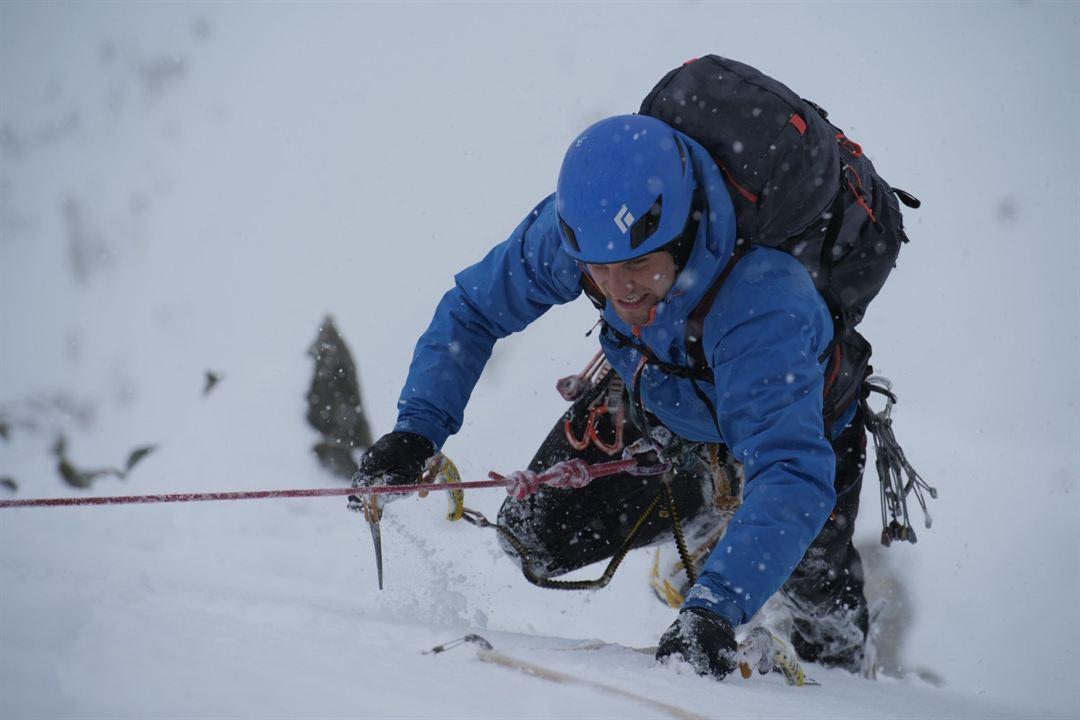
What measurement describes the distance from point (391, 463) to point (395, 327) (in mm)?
4747

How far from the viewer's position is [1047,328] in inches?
293

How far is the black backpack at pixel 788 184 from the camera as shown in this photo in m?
2.36

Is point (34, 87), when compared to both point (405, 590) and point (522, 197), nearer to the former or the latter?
point (522, 197)

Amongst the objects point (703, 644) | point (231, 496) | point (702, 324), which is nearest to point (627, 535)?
point (702, 324)

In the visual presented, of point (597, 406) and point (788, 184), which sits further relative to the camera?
point (597, 406)

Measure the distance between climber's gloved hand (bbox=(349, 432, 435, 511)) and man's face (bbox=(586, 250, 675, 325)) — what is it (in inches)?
36.0

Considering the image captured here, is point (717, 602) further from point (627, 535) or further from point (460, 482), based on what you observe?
point (627, 535)

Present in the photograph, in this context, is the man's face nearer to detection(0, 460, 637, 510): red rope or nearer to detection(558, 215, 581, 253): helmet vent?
detection(558, 215, 581, 253): helmet vent

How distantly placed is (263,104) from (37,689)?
947cm

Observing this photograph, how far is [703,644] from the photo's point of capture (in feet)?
6.60

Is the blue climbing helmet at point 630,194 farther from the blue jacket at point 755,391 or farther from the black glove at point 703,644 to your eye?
the black glove at point 703,644

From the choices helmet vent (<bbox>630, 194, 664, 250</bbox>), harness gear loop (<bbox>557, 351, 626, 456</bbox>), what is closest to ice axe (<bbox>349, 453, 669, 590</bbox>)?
harness gear loop (<bbox>557, 351, 626, 456</bbox>)

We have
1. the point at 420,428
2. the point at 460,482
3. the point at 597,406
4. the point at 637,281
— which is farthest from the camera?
the point at 597,406

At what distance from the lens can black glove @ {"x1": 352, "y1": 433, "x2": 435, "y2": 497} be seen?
2910 millimetres
